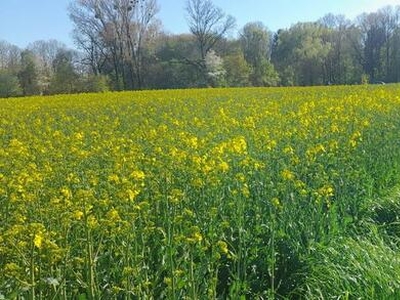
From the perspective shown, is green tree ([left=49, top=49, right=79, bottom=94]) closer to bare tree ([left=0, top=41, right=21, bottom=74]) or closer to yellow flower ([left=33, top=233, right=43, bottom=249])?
bare tree ([left=0, top=41, right=21, bottom=74])

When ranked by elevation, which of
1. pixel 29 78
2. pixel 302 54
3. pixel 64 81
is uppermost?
pixel 302 54

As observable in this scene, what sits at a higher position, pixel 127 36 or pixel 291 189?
pixel 127 36

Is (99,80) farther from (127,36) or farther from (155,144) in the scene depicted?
(155,144)

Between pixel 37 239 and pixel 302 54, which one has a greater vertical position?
pixel 302 54

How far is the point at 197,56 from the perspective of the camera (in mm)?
60844

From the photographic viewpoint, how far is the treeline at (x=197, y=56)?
53750 mm

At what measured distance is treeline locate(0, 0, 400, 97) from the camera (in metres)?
53.8

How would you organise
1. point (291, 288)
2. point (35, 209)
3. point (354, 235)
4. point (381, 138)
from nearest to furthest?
1. point (35, 209)
2. point (291, 288)
3. point (354, 235)
4. point (381, 138)

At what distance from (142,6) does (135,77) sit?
7.92 meters

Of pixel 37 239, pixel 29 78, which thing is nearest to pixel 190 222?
pixel 37 239

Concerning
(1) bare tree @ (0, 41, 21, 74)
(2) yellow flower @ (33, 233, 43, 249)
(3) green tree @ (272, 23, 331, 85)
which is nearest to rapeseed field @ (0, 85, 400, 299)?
(2) yellow flower @ (33, 233, 43, 249)

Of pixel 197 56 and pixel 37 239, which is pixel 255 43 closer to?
pixel 197 56

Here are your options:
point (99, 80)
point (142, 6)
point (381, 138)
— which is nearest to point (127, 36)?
point (142, 6)

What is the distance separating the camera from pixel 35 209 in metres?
3.40
